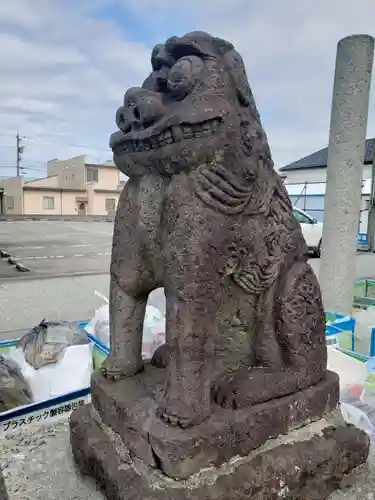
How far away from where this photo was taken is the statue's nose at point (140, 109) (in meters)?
0.97

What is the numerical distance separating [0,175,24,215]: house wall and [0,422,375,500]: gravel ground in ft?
83.3

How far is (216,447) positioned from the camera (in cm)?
101

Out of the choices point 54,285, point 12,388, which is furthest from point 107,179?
point 12,388

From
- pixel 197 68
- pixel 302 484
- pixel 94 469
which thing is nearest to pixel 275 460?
pixel 302 484

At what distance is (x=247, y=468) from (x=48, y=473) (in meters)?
0.57

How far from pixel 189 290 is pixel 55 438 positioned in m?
0.77

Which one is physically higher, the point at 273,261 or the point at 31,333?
the point at 273,261

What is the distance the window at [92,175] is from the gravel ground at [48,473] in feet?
84.2

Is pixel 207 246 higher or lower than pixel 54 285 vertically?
higher

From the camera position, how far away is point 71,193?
25.8 metres

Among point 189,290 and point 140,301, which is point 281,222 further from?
point 140,301

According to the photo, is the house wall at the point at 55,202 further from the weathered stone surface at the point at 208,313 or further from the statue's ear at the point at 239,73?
the statue's ear at the point at 239,73

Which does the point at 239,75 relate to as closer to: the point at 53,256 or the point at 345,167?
the point at 345,167

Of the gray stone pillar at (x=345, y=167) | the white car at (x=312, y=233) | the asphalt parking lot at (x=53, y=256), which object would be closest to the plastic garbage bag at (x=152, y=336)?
the gray stone pillar at (x=345, y=167)
